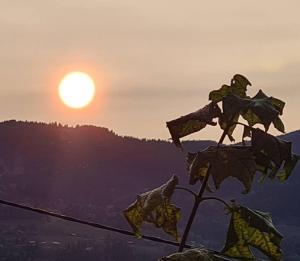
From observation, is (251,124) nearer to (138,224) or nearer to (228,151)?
(228,151)

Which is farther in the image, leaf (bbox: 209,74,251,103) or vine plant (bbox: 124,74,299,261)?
leaf (bbox: 209,74,251,103)

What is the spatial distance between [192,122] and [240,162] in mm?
338

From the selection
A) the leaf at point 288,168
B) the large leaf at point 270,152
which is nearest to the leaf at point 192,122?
the large leaf at point 270,152

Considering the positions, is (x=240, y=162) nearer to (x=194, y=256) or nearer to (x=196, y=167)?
(x=196, y=167)

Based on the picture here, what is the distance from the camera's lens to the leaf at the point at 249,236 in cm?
335

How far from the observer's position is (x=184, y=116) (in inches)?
142

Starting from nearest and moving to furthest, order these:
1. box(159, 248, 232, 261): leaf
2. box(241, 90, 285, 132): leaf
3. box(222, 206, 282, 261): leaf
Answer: box(159, 248, 232, 261): leaf < box(241, 90, 285, 132): leaf < box(222, 206, 282, 261): leaf

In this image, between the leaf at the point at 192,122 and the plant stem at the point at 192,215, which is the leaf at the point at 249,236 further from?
the leaf at the point at 192,122

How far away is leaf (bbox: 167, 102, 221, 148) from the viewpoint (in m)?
3.50

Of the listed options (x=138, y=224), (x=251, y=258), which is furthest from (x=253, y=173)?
(x=138, y=224)

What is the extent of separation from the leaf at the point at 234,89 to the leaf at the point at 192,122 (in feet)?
0.15

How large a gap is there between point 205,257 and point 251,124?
2.11 ft

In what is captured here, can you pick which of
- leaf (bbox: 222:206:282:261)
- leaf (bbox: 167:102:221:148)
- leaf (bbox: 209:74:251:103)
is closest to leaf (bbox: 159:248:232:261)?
leaf (bbox: 222:206:282:261)

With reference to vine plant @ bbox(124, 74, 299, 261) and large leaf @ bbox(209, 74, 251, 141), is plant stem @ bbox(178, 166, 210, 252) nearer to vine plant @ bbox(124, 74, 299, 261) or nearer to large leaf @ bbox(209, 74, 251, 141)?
vine plant @ bbox(124, 74, 299, 261)
